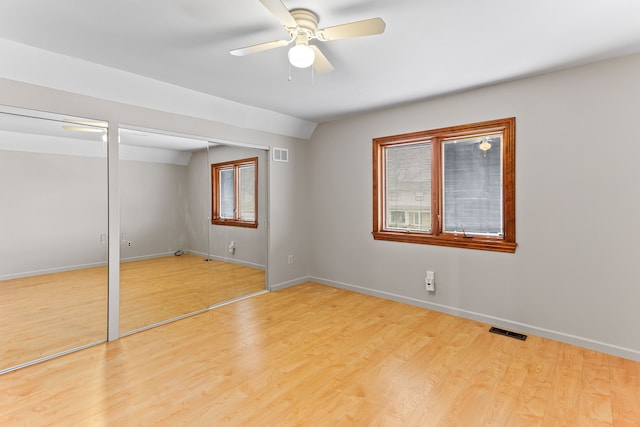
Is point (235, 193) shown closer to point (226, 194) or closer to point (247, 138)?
point (226, 194)

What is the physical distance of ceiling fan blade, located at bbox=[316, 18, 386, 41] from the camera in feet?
5.75

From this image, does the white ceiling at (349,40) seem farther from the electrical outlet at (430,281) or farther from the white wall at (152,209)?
the electrical outlet at (430,281)

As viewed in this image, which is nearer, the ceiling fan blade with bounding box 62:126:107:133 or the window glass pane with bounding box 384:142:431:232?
the ceiling fan blade with bounding box 62:126:107:133

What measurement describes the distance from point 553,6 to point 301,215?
3.67 metres

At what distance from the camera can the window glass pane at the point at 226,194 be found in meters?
4.15

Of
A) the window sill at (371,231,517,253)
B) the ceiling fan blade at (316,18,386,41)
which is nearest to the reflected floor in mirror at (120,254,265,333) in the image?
the window sill at (371,231,517,253)

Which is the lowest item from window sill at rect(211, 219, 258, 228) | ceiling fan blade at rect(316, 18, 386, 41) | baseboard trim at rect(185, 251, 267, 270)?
baseboard trim at rect(185, 251, 267, 270)

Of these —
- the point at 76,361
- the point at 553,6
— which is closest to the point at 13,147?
the point at 76,361

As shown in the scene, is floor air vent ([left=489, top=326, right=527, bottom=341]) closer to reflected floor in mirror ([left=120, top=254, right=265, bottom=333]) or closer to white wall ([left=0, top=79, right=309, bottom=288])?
white wall ([left=0, top=79, right=309, bottom=288])

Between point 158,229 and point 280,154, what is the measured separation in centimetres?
191

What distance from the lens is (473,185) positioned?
3506mm

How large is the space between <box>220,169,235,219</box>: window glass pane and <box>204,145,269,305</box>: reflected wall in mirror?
0.01 meters

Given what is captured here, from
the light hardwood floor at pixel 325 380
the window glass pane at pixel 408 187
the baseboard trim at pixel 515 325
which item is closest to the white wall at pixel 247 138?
the baseboard trim at pixel 515 325

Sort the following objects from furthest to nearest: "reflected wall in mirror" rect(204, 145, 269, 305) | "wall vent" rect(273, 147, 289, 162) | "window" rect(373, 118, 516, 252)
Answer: "wall vent" rect(273, 147, 289, 162) → "reflected wall in mirror" rect(204, 145, 269, 305) → "window" rect(373, 118, 516, 252)
